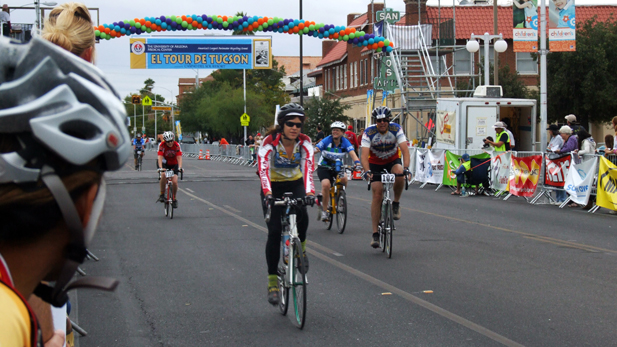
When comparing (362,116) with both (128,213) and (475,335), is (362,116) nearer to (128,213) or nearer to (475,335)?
(128,213)

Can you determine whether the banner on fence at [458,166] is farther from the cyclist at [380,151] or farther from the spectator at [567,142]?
the cyclist at [380,151]

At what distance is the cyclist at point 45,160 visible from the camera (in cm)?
113

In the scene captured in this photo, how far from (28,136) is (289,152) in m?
5.66

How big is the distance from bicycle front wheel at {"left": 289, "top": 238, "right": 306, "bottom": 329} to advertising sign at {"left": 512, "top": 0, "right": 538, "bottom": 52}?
17.0 m

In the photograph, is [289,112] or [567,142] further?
[567,142]

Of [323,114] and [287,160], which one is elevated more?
[323,114]

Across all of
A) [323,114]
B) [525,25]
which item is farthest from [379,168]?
[323,114]

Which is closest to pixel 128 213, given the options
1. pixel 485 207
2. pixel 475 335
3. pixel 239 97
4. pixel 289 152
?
pixel 485 207

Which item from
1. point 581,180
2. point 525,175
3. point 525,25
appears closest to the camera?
point 581,180

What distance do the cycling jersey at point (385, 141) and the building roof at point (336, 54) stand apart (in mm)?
48541

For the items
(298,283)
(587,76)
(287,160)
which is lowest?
(298,283)

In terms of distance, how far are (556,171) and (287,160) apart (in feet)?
38.1

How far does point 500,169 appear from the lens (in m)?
19.0

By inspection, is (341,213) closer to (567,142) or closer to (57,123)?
(567,142)
